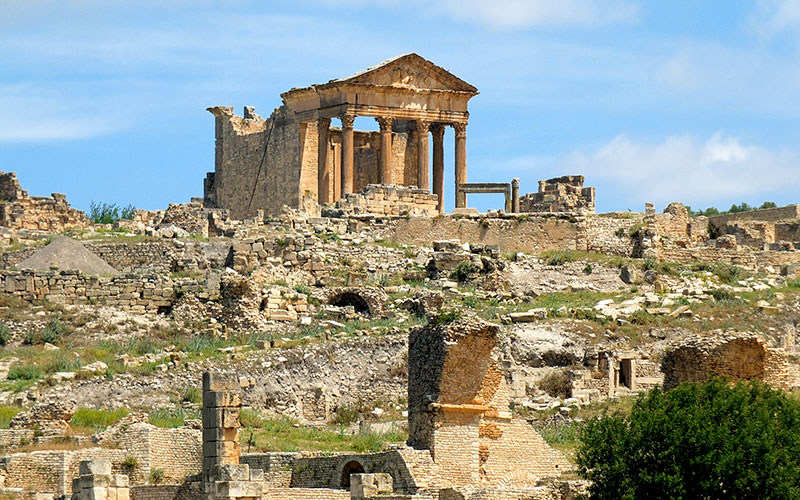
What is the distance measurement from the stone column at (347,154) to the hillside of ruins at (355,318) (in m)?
0.06

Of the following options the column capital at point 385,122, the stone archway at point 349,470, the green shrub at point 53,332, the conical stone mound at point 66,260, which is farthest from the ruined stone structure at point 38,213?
the stone archway at point 349,470

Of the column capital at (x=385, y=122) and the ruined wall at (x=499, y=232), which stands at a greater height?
the column capital at (x=385, y=122)

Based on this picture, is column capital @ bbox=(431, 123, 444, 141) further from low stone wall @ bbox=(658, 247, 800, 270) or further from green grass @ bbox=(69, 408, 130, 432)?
green grass @ bbox=(69, 408, 130, 432)

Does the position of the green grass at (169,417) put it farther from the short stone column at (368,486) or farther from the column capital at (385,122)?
the column capital at (385,122)

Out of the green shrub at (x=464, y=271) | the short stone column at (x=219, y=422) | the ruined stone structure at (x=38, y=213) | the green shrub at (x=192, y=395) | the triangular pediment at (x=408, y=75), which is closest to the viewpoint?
the short stone column at (x=219, y=422)

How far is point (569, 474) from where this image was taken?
3934cm

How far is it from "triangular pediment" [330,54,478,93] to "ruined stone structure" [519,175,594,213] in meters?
4.40

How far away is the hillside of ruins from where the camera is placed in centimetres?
3847

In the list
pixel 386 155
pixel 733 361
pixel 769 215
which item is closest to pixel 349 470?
pixel 733 361

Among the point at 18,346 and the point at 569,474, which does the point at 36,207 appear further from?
the point at 569,474

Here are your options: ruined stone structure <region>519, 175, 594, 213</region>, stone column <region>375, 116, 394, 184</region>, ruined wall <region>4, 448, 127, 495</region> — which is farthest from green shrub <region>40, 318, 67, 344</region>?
ruined stone structure <region>519, 175, 594, 213</region>

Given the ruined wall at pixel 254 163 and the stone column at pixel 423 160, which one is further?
the ruined wall at pixel 254 163

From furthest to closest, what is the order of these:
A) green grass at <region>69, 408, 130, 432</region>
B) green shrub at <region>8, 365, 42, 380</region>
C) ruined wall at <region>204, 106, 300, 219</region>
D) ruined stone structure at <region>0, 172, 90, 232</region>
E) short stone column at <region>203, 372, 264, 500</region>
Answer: ruined wall at <region>204, 106, 300, 219</region> < ruined stone structure at <region>0, 172, 90, 232</region> < green shrub at <region>8, 365, 42, 380</region> < green grass at <region>69, 408, 130, 432</region> < short stone column at <region>203, 372, 264, 500</region>

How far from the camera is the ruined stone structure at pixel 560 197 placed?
67.7 meters
